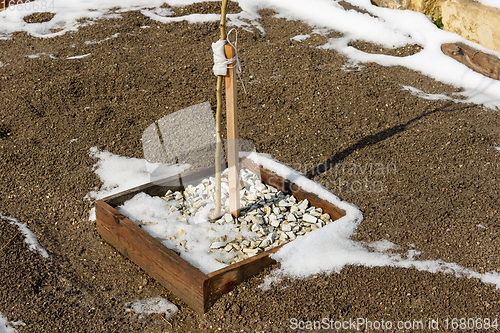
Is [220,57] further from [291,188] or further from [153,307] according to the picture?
[153,307]

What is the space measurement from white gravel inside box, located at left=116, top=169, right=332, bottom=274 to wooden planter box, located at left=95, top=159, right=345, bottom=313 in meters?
0.05

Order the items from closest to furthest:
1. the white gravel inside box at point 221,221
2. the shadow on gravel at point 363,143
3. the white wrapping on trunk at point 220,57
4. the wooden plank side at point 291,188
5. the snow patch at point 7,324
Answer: the snow patch at point 7,324, the white wrapping on trunk at point 220,57, the white gravel inside box at point 221,221, the wooden plank side at point 291,188, the shadow on gravel at point 363,143

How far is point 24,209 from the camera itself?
3084 mm

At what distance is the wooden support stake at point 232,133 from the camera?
2363 millimetres

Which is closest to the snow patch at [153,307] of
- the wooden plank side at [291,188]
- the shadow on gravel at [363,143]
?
the wooden plank side at [291,188]

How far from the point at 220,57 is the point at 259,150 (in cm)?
130

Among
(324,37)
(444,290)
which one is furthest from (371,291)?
(324,37)

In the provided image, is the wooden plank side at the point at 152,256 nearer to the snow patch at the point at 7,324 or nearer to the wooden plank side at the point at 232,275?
the wooden plank side at the point at 232,275

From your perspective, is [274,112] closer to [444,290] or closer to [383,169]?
[383,169]

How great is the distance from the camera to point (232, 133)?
2.53 metres

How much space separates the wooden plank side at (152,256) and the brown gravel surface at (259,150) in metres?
0.07

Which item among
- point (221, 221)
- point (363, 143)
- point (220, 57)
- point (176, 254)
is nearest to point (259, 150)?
point (363, 143)


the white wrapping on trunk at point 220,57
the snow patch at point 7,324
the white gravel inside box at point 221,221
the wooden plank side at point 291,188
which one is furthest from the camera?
the wooden plank side at point 291,188

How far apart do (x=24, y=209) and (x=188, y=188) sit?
45.3 inches
